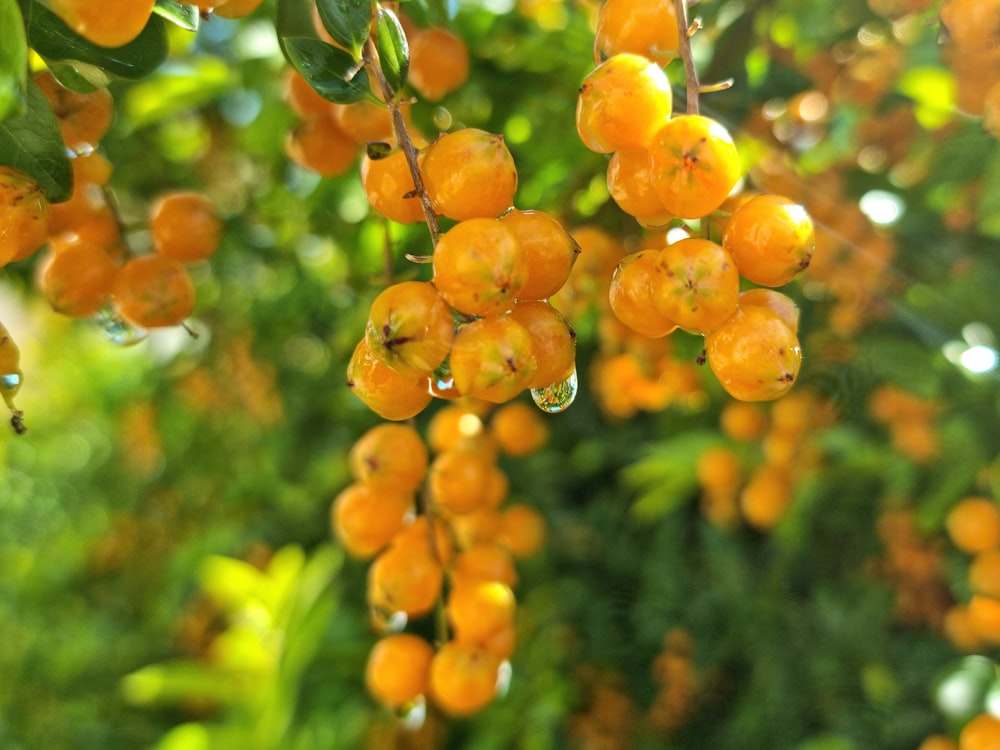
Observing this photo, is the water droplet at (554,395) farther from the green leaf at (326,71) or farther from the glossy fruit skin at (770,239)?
the green leaf at (326,71)

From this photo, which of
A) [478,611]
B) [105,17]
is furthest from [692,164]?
[478,611]

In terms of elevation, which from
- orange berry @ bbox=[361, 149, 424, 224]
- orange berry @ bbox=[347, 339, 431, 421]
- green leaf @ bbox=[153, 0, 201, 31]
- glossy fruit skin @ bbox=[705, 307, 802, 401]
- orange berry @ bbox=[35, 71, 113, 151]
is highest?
green leaf @ bbox=[153, 0, 201, 31]

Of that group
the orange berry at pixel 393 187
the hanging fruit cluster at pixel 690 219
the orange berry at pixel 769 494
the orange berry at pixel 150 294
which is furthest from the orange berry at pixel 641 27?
the orange berry at pixel 769 494

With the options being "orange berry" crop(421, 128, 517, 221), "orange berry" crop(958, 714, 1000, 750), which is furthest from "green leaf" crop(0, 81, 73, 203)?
"orange berry" crop(958, 714, 1000, 750)

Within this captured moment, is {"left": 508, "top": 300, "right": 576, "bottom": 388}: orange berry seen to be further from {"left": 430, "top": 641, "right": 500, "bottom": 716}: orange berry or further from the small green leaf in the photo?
{"left": 430, "top": 641, "right": 500, "bottom": 716}: orange berry

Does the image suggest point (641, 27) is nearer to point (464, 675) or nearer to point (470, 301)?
point (470, 301)

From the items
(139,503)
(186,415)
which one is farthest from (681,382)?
(139,503)

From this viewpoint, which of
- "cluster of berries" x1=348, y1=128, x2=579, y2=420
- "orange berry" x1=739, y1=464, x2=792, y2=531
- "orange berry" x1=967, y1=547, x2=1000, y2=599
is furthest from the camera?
"orange berry" x1=739, y1=464, x2=792, y2=531
